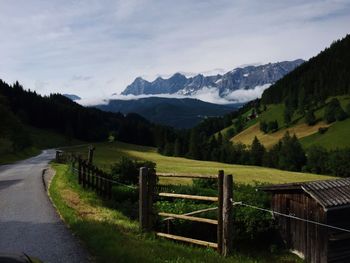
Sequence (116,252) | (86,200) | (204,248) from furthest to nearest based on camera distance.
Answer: (86,200), (204,248), (116,252)

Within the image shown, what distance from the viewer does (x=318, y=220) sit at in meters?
28.9

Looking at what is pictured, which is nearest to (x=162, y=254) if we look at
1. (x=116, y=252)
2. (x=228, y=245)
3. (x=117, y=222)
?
(x=116, y=252)

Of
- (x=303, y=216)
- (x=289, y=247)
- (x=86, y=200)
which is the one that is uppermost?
(x=86, y=200)

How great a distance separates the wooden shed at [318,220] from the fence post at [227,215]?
1626 cm

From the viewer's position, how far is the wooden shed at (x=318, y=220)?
28.5m

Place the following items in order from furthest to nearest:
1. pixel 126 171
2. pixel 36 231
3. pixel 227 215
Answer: pixel 126 171 → pixel 36 231 → pixel 227 215

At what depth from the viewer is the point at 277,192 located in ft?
110

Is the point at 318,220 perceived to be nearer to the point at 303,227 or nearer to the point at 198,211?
the point at 303,227

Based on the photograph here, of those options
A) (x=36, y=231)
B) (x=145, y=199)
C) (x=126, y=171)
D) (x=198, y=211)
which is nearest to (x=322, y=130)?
(x=126, y=171)

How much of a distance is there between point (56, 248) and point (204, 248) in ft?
15.1

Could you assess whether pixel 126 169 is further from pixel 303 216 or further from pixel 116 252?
pixel 116 252

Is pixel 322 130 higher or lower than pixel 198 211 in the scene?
higher

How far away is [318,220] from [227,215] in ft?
57.3

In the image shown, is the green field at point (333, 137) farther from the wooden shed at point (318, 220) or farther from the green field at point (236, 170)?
the wooden shed at point (318, 220)
